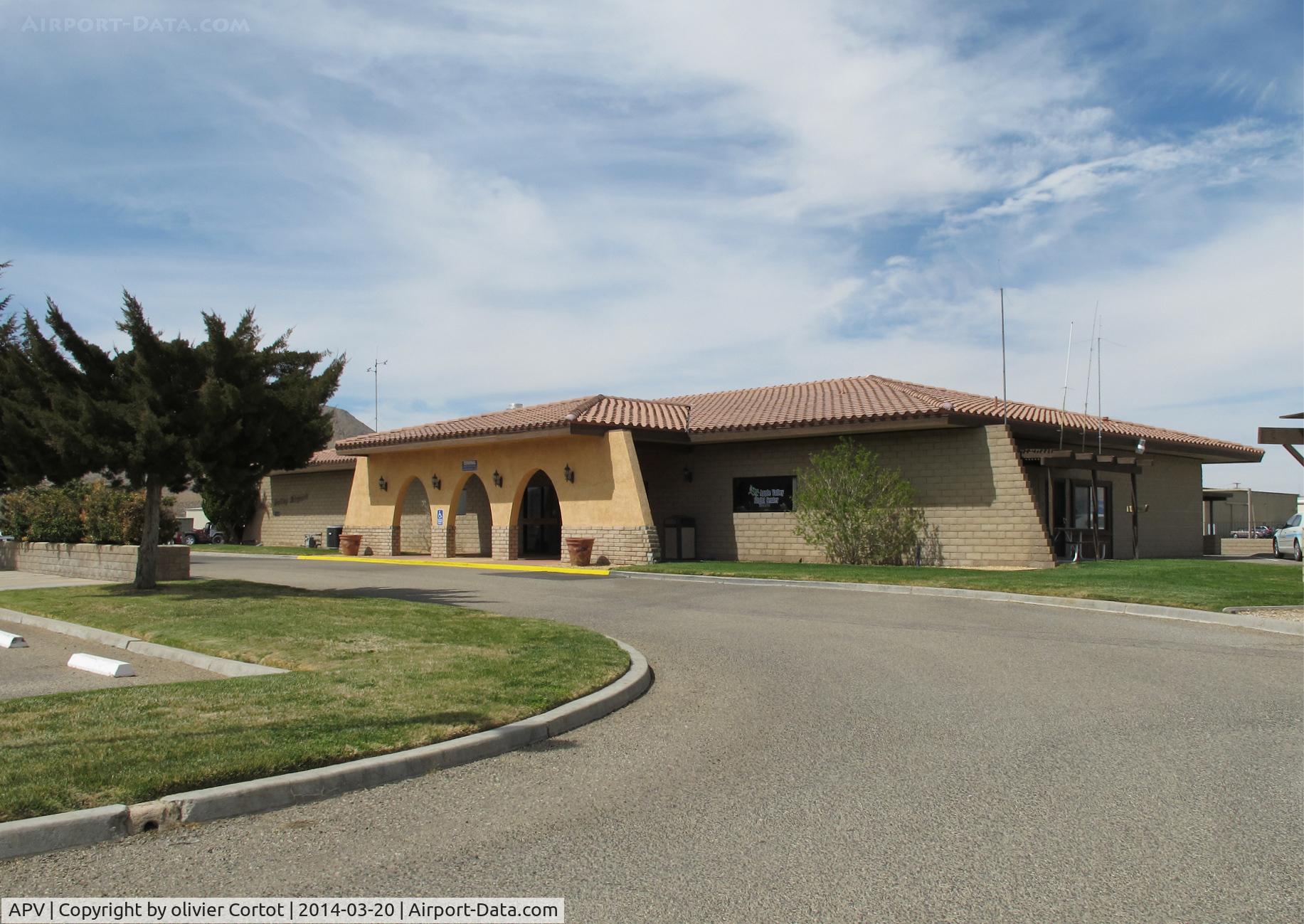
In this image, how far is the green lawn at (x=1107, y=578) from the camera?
15648mm

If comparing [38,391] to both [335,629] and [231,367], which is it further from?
[335,629]

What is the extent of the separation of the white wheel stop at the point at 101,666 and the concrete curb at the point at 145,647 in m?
0.65

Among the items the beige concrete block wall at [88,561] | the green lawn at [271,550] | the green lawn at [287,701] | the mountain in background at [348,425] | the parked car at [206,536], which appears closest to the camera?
the green lawn at [287,701]

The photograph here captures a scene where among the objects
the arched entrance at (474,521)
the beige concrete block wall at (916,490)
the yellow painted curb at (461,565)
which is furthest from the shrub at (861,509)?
the arched entrance at (474,521)

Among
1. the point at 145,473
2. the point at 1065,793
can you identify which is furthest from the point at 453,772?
the point at 145,473

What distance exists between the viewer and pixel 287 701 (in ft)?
25.1

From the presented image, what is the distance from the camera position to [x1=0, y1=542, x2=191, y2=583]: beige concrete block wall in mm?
19078

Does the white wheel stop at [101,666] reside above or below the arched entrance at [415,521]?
A: below

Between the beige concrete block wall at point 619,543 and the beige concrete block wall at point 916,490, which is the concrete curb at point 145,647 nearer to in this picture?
the beige concrete block wall at point 619,543

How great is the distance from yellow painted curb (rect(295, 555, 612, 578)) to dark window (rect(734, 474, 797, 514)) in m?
4.69

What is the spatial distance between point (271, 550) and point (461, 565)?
12.8 m

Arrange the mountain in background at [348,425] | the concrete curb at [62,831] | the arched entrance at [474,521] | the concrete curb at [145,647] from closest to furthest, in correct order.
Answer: the concrete curb at [62,831] < the concrete curb at [145,647] < the arched entrance at [474,521] < the mountain in background at [348,425]

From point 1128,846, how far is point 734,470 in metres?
22.4

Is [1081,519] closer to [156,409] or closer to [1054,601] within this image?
[1054,601]
